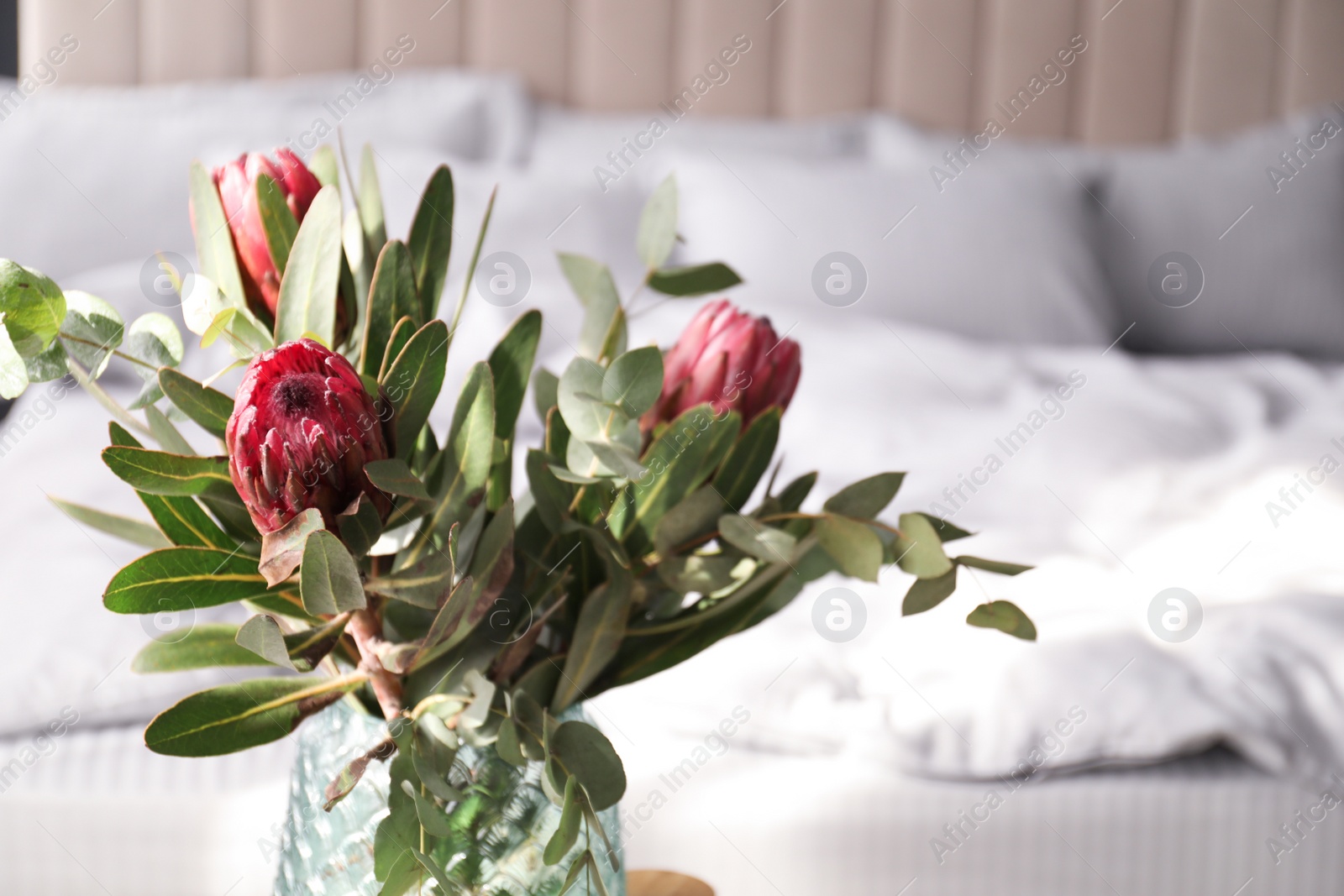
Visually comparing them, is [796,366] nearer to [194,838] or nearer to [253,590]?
[253,590]

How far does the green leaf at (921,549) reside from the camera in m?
0.34

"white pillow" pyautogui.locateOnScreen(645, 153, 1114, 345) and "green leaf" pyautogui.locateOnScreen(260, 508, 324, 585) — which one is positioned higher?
"white pillow" pyautogui.locateOnScreen(645, 153, 1114, 345)

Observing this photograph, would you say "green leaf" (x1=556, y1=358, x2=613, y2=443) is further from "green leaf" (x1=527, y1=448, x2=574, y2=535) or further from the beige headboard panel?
the beige headboard panel

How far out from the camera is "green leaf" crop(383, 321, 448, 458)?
288 millimetres

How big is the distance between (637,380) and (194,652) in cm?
18

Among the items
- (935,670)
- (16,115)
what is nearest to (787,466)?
(935,670)

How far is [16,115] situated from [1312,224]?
7.68 ft

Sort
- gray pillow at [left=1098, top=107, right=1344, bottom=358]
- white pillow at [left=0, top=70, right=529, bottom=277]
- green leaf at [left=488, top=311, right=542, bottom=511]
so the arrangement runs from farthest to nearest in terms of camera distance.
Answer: gray pillow at [left=1098, top=107, right=1344, bottom=358] → white pillow at [left=0, top=70, right=529, bottom=277] → green leaf at [left=488, top=311, right=542, bottom=511]

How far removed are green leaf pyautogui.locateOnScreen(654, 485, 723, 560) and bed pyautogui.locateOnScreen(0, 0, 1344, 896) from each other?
16.8 inches

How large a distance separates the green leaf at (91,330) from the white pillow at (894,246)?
1402 millimetres

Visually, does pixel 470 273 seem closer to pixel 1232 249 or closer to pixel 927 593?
pixel 927 593

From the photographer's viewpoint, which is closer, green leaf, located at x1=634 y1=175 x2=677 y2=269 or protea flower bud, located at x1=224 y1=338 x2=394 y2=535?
protea flower bud, located at x1=224 y1=338 x2=394 y2=535

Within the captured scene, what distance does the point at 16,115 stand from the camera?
1.73 m

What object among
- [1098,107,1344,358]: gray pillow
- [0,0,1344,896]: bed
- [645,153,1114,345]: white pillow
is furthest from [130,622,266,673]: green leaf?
[1098,107,1344,358]: gray pillow
